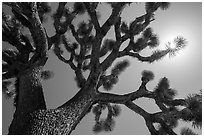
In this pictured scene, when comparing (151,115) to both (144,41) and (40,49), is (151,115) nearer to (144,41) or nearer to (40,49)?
(144,41)

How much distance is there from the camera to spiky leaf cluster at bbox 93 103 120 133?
5656 millimetres

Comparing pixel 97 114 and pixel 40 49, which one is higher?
pixel 40 49

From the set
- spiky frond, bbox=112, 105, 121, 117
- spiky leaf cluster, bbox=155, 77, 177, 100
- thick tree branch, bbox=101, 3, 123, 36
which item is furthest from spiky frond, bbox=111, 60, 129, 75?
spiky leaf cluster, bbox=155, 77, 177, 100

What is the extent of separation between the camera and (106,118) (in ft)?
18.9

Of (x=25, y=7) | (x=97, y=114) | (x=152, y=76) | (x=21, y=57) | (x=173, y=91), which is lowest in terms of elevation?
(x=97, y=114)

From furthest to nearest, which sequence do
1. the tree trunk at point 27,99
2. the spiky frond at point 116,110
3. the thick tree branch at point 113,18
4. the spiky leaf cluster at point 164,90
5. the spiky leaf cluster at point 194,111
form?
1. the spiky frond at point 116,110
2. the thick tree branch at point 113,18
3. the spiky leaf cluster at point 164,90
4. the spiky leaf cluster at point 194,111
5. the tree trunk at point 27,99

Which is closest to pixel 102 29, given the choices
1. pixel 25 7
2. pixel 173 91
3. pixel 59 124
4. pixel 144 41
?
pixel 144 41

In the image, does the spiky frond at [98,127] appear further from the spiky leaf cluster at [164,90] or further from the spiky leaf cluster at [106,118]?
the spiky leaf cluster at [164,90]

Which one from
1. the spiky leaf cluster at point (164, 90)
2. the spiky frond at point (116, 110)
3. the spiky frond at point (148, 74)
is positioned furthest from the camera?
the spiky frond at point (116, 110)

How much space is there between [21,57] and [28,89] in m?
0.94

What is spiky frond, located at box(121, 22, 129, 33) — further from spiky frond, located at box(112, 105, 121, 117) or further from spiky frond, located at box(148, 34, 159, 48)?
spiky frond, located at box(112, 105, 121, 117)

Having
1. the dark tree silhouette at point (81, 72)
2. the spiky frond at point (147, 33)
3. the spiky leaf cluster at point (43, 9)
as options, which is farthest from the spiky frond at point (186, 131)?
the spiky leaf cluster at point (43, 9)

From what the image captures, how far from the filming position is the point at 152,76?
520 centimetres

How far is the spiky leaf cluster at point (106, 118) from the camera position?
18.6 ft
